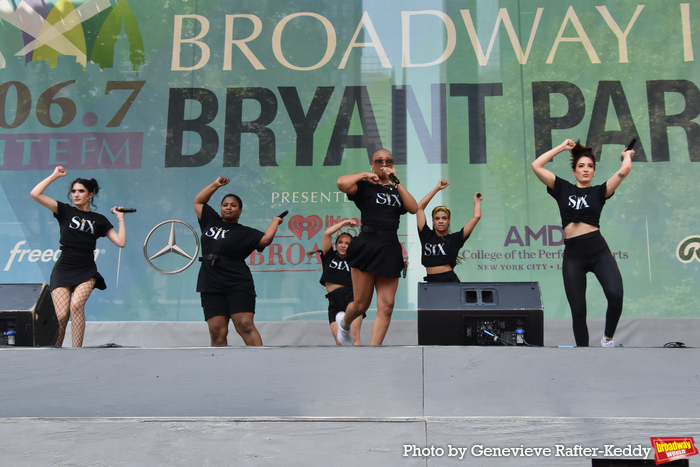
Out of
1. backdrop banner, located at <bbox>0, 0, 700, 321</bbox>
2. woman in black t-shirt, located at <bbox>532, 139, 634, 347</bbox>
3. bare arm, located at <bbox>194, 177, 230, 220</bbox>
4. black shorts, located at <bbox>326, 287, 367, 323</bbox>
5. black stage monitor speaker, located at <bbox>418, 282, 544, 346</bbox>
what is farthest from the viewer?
backdrop banner, located at <bbox>0, 0, 700, 321</bbox>

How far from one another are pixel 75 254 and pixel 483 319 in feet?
9.11

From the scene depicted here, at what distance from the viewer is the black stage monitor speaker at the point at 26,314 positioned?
3.46m

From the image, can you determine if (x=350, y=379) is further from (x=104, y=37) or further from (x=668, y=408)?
(x=104, y=37)

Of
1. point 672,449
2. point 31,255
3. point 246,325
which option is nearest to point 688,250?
point 672,449

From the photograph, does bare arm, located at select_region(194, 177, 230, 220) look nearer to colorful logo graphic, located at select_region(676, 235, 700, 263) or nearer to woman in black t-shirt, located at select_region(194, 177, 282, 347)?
woman in black t-shirt, located at select_region(194, 177, 282, 347)

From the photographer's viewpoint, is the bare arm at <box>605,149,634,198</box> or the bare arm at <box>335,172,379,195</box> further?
the bare arm at <box>605,149,634,198</box>

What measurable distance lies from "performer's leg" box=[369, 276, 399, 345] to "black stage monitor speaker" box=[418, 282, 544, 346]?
1.28ft

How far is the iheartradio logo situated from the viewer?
6.02 meters

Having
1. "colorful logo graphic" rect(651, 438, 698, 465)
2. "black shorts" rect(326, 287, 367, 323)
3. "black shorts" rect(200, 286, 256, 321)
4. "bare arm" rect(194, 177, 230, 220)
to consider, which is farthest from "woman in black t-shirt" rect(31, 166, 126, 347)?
"colorful logo graphic" rect(651, 438, 698, 465)

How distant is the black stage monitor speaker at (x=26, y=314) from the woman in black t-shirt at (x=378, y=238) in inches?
72.2

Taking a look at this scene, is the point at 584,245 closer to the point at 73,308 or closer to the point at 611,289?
the point at 611,289

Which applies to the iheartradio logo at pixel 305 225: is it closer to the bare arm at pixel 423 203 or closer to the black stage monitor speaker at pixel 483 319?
the bare arm at pixel 423 203

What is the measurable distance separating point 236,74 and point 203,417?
4.46m

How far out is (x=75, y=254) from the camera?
13.8 ft
